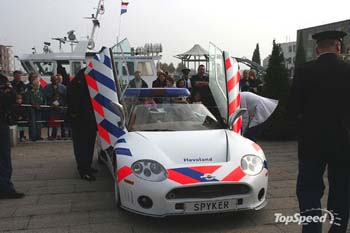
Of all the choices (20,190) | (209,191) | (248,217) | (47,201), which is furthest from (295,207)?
(20,190)

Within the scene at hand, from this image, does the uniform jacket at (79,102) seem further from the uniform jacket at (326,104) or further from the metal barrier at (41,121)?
the metal barrier at (41,121)

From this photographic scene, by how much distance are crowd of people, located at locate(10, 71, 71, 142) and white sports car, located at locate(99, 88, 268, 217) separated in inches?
258

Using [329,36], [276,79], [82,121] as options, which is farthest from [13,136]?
[329,36]

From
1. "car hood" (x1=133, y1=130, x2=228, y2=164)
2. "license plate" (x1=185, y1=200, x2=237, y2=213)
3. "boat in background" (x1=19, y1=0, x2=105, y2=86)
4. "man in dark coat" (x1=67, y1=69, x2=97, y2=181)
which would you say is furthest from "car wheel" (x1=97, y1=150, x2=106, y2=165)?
"boat in background" (x1=19, y1=0, x2=105, y2=86)

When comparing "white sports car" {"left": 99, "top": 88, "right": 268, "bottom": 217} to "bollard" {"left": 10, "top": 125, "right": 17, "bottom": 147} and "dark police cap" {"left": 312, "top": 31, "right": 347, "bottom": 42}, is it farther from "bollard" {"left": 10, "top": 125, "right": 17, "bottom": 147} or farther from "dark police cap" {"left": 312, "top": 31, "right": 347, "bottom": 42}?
"bollard" {"left": 10, "top": 125, "right": 17, "bottom": 147}

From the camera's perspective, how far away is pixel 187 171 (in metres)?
4.37

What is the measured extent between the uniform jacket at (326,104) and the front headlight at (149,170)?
5.22 feet

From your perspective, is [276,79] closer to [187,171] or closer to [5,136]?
[187,171]

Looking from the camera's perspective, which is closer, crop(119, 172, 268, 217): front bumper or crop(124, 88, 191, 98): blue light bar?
crop(119, 172, 268, 217): front bumper

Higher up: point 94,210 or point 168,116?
Result: point 168,116

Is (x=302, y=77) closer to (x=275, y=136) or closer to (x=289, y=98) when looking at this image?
(x=289, y=98)

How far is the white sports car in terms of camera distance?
14.0ft

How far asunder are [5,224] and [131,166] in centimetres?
163

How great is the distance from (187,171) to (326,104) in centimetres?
164
